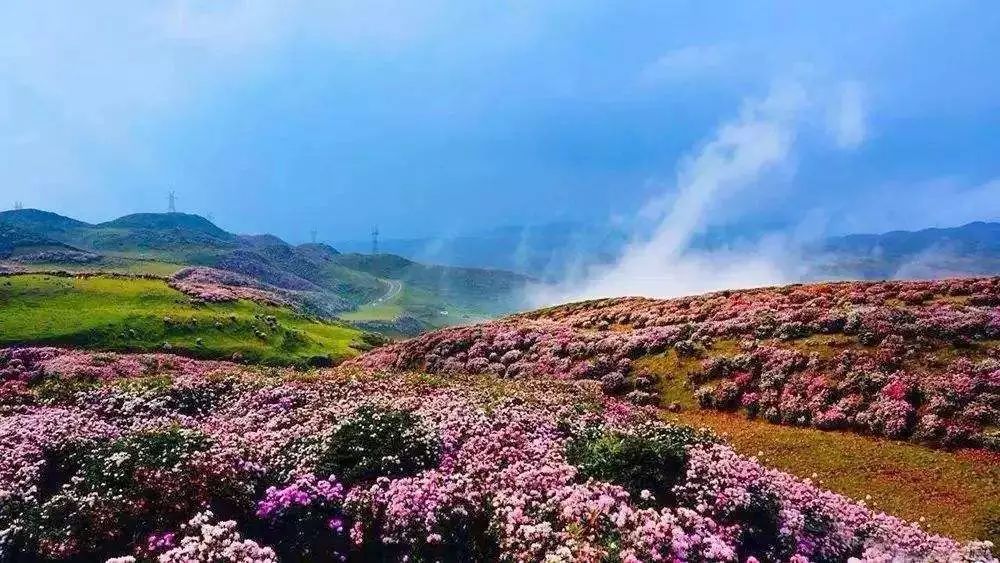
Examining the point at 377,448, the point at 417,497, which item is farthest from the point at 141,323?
the point at 417,497

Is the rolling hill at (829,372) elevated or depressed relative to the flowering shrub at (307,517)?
elevated

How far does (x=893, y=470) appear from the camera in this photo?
78.0ft

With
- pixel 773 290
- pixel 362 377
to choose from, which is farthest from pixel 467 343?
pixel 773 290

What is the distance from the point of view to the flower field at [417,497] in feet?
48.8

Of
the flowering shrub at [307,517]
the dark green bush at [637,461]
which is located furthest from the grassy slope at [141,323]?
the dark green bush at [637,461]

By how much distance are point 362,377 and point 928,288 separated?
3965 centimetres

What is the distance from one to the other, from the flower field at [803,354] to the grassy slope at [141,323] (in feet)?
55.7

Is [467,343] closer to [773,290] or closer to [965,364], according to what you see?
[773,290]

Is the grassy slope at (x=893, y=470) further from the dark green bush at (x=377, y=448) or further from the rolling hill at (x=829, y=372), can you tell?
the dark green bush at (x=377, y=448)

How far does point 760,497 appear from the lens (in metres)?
17.4

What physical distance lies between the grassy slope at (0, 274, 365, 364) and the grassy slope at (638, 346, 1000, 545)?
47730 mm

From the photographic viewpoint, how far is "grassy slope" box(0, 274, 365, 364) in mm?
60281

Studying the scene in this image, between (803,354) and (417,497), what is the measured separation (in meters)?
26.7

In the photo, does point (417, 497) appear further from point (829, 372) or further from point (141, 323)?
point (141, 323)
